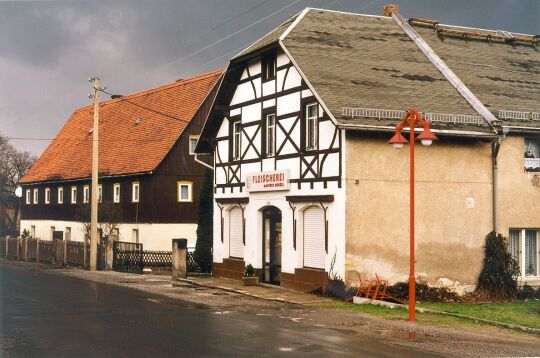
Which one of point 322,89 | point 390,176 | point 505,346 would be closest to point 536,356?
point 505,346

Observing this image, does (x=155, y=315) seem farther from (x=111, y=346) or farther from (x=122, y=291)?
(x=122, y=291)

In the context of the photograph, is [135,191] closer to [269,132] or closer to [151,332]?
[269,132]

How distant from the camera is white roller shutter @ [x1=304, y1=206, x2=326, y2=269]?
81.7 ft

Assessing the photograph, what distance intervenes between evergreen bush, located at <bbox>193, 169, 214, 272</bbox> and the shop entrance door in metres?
7.22

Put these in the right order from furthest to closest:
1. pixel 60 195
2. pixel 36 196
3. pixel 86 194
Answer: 1. pixel 36 196
2. pixel 60 195
3. pixel 86 194

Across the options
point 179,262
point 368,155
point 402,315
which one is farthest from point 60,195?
point 402,315

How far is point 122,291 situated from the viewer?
82.9 feet

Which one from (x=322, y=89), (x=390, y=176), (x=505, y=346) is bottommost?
(x=505, y=346)

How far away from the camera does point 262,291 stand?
2595 centimetres

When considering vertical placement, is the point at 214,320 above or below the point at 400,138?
below

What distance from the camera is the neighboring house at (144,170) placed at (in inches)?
1762

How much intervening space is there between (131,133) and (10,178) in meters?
38.6

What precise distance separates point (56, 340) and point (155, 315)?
456cm

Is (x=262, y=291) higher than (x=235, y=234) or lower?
lower
